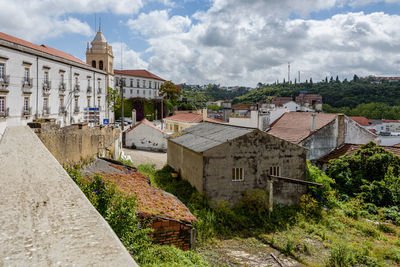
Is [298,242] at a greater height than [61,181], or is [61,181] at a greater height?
[61,181]

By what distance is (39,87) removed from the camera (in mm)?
29438

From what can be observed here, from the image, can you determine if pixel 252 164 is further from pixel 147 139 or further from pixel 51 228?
pixel 147 139

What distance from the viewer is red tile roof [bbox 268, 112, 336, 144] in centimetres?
2283

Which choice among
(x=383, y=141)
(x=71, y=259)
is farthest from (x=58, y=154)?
(x=383, y=141)

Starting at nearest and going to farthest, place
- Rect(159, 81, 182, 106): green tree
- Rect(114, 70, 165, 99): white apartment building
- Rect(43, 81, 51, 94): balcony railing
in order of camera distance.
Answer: Rect(43, 81, 51, 94): balcony railing
Rect(114, 70, 165, 99): white apartment building
Rect(159, 81, 182, 106): green tree

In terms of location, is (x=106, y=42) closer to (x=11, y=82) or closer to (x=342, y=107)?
(x=11, y=82)

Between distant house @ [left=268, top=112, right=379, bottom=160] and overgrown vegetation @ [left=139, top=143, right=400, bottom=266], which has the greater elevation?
distant house @ [left=268, top=112, right=379, bottom=160]

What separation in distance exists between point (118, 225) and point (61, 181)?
9.03 ft

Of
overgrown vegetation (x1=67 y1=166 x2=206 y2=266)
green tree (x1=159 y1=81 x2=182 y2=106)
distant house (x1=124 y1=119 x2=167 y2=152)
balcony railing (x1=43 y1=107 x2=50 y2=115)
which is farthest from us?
green tree (x1=159 y1=81 x2=182 y2=106)

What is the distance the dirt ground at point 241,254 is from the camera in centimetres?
980

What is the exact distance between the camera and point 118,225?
5.69 m

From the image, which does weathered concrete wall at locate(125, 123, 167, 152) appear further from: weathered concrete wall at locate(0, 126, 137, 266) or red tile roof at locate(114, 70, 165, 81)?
red tile roof at locate(114, 70, 165, 81)

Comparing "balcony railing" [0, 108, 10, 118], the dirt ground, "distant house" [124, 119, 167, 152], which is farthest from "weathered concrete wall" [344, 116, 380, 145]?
"balcony railing" [0, 108, 10, 118]

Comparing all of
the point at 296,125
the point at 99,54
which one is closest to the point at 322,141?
the point at 296,125
